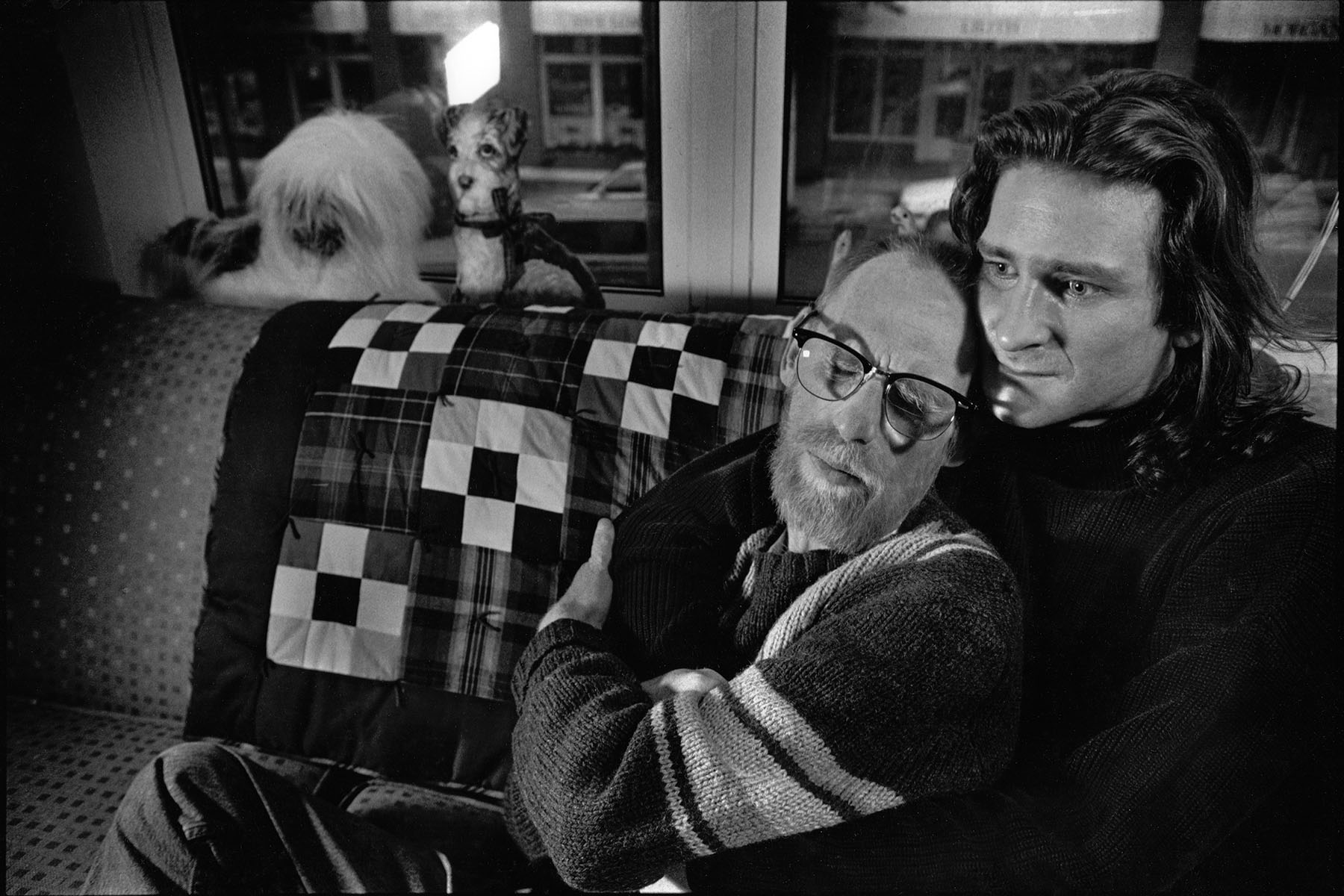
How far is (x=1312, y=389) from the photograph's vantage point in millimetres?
1278

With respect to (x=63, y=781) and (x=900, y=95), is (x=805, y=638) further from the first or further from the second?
(x=63, y=781)

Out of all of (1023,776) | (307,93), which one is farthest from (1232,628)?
(307,93)

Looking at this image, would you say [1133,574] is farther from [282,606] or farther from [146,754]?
[146,754]

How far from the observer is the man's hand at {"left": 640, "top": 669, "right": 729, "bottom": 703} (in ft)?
2.83

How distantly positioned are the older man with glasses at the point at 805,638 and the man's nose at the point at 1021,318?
0.12 feet

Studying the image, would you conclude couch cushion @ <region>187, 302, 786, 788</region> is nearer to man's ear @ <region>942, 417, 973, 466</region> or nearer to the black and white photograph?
the black and white photograph

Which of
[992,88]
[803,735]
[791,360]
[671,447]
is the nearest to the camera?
[803,735]

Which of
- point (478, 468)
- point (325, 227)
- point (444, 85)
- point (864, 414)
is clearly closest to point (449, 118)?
point (444, 85)

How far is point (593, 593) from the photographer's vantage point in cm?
104

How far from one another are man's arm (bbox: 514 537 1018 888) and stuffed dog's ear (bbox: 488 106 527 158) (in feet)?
3.98

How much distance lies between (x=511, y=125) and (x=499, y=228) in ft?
0.65

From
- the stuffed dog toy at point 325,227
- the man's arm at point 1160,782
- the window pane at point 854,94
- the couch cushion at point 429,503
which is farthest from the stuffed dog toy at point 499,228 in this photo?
the man's arm at point 1160,782

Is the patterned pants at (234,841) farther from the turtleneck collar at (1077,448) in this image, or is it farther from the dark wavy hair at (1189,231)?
the dark wavy hair at (1189,231)

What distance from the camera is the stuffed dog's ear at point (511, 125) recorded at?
1.60m
